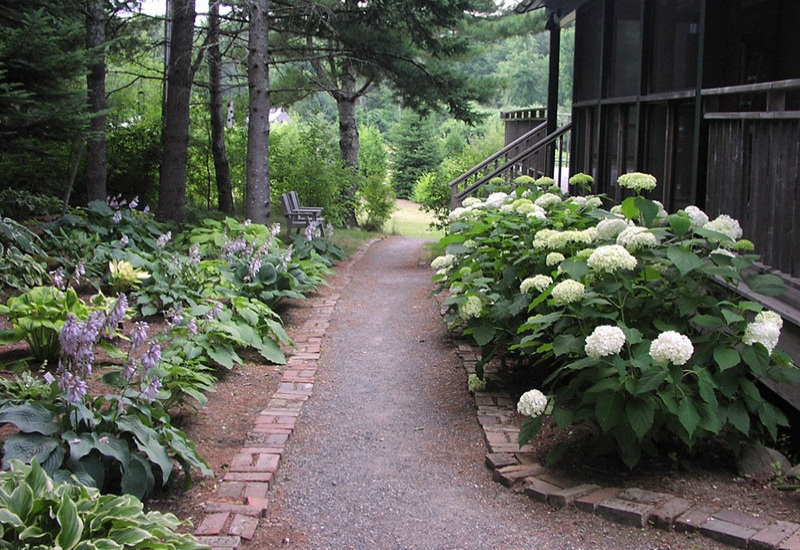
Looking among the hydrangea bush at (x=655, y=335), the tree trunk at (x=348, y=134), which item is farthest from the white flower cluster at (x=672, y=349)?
the tree trunk at (x=348, y=134)

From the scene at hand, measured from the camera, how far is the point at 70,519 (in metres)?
2.88

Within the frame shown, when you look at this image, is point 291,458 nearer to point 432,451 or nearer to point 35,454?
point 432,451

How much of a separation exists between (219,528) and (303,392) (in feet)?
7.37

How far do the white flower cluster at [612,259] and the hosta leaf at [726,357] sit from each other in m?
0.52

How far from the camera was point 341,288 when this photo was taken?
10336mm

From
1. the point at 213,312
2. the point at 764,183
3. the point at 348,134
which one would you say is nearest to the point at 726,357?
the point at 764,183

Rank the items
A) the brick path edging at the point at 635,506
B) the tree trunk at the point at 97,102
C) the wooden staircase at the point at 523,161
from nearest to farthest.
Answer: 1. the brick path edging at the point at 635,506
2. the wooden staircase at the point at 523,161
3. the tree trunk at the point at 97,102

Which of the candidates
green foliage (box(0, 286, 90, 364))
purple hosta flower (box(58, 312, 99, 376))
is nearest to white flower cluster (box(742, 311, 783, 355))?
purple hosta flower (box(58, 312, 99, 376))

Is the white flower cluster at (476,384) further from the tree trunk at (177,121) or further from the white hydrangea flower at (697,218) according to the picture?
the tree trunk at (177,121)

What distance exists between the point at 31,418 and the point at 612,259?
258 cm

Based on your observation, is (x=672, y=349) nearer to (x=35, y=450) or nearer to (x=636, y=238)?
(x=636, y=238)

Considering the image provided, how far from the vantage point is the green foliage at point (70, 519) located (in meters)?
2.86

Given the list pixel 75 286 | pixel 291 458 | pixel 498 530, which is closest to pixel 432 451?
pixel 291 458

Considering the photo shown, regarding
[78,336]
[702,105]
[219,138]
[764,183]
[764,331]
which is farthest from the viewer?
[219,138]
